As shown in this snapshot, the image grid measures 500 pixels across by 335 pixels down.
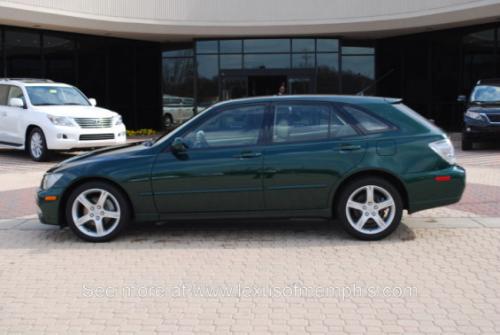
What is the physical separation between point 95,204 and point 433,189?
11.8 feet

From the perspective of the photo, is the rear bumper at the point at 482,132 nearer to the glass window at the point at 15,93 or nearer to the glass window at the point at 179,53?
the glass window at the point at 15,93

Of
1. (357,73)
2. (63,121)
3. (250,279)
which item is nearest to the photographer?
(250,279)

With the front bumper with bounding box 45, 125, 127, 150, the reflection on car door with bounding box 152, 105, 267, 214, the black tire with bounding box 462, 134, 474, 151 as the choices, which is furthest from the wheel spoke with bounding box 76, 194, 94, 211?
the black tire with bounding box 462, 134, 474, 151

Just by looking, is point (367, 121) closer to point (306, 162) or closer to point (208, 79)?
point (306, 162)

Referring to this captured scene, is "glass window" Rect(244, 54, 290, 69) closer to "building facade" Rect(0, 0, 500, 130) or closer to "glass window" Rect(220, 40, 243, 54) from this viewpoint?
"building facade" Rect(0, 0, 500, 130)

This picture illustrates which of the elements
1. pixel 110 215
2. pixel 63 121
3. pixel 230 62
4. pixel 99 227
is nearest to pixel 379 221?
pixel 110 215

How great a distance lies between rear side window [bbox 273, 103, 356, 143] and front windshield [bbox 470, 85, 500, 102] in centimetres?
1121

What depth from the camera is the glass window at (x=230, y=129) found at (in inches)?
269

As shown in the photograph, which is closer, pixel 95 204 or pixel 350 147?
pixel 350 147

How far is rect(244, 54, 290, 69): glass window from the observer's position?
25.1m

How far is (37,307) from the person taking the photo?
4.95m

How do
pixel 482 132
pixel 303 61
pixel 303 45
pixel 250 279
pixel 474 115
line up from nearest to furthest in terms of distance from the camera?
pixel 250 279
pixel 482 132
pixel 474 115
pixel 303 45
pixel 303 61

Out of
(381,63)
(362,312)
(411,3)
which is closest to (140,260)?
(362,312)

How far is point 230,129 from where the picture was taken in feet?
22.6
